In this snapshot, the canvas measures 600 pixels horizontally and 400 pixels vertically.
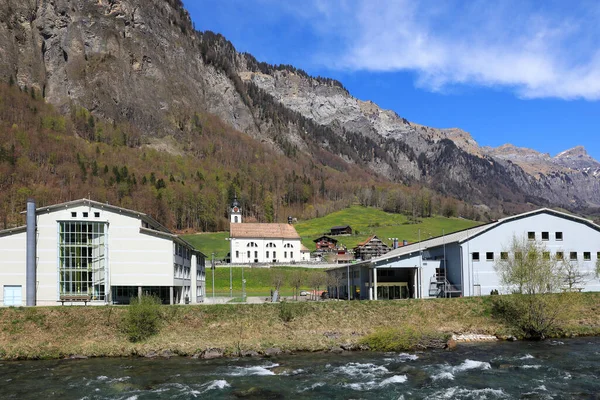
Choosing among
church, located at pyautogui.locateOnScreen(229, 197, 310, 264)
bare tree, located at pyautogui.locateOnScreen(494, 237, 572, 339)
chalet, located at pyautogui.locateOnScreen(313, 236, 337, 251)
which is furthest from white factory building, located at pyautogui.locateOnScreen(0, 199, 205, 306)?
chalet, located at pyautogui.locateOnScreen(313, 236, 337, 251)

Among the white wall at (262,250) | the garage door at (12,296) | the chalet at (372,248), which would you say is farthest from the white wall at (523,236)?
the white wall at (262,250)

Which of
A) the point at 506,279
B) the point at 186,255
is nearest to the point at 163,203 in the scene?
the point at 186,255

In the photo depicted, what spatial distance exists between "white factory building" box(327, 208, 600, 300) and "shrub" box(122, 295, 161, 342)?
26915mm

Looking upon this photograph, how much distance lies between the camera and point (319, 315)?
165 ft

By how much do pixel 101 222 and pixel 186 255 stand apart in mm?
14485

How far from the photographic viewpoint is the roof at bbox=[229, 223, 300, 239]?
447ft

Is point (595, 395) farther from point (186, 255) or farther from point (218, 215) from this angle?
point (218, 215)

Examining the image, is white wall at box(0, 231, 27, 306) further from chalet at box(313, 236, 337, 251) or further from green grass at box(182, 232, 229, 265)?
chalet at box(313, 236, 337, 251)

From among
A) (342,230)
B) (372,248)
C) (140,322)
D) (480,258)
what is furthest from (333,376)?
(342,230)

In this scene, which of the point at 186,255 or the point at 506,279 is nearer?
the point at 506,279

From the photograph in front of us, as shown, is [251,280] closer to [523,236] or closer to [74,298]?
[74,298]

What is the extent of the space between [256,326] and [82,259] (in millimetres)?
21814

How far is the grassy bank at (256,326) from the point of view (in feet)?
143

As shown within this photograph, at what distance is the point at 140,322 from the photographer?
150 feet
